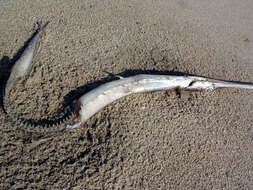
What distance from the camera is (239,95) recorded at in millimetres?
→ 2693

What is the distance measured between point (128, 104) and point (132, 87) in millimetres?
194

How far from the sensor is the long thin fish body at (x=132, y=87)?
2074mm

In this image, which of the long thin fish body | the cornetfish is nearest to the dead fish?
the cornetfish

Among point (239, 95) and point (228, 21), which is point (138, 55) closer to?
point (239, 95)

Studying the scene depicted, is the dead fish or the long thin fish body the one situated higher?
the dead fish

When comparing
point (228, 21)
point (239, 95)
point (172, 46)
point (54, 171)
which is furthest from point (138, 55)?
point (228, 21)

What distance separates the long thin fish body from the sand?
0.08 metres

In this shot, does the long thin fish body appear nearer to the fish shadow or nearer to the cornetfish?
the cornetfish

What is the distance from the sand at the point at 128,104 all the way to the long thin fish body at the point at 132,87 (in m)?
0.08

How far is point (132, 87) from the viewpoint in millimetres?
2277

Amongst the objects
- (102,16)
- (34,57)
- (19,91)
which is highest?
(102,16)

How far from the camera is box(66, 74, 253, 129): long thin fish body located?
2.07 meters

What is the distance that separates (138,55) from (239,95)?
1.40 meters

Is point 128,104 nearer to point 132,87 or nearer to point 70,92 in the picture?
point 132,87
